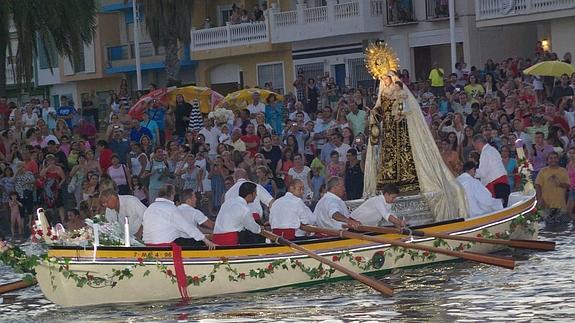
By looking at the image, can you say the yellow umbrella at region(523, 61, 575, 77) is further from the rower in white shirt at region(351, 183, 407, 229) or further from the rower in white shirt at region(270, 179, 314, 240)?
the rower in white shirt at region(270, 179, 314, 240)

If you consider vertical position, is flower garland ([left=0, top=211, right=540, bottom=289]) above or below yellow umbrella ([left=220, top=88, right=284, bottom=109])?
below

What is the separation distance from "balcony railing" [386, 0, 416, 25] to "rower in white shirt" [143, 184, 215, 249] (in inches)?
1132

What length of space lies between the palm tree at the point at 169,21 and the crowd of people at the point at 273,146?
11.7m

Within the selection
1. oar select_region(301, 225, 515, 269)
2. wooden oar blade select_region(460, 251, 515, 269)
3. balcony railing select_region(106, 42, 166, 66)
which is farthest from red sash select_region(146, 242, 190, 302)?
balcony railing select_region(106, 42, 166, 66)

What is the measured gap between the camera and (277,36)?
5472 cm

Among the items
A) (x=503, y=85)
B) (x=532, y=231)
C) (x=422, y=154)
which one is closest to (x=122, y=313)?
(x=422, y=154)

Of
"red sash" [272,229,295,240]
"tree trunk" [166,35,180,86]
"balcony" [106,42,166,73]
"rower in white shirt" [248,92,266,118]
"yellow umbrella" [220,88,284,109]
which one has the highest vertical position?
"balcony" [106,42,166,73]

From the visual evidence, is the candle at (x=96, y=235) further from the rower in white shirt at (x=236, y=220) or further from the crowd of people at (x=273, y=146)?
the crowd of people at (x=273, y=146)

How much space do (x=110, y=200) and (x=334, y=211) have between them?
350cm

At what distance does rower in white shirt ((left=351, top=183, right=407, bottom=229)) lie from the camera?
78.7 feet

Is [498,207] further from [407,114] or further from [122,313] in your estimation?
[122,313]

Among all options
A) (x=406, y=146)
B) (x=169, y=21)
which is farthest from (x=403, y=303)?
(x=169, y=21)

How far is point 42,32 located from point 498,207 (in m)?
20.2

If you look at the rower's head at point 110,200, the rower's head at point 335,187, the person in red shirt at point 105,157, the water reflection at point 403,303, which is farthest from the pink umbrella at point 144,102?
the rower's head at point 335,187
